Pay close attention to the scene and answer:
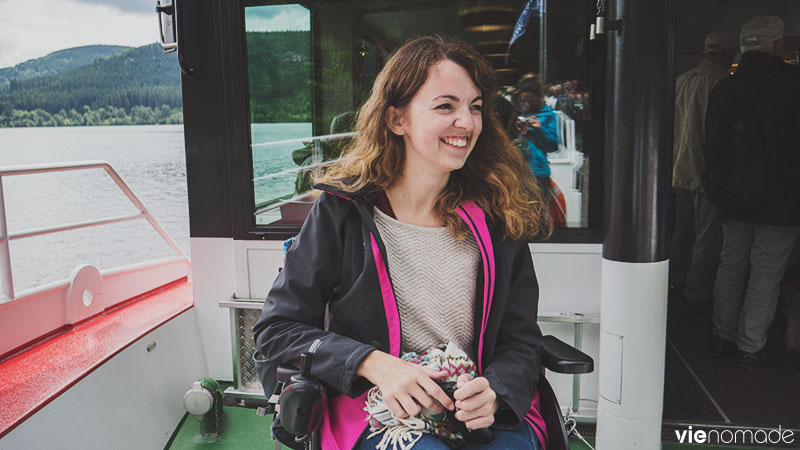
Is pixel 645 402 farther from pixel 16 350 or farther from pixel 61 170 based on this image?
pixel 61 170

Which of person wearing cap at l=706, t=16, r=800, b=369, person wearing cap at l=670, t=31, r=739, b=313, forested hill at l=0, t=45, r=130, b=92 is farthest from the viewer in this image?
forested hill at l=0, t=45, r=130, b=92

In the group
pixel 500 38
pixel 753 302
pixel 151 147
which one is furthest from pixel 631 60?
pixel 151 147

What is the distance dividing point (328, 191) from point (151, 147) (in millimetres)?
8225

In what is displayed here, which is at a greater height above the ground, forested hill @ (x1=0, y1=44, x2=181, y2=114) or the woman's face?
forested hill @ (x1=0, y1=44, x2=181, y2=114)

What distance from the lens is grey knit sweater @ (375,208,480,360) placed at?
1.45 m

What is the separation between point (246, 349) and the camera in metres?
3.03

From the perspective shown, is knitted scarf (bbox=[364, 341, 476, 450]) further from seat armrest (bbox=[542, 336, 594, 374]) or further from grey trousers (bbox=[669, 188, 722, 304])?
grey trousers (bbox=[669, 188, 722, 304])

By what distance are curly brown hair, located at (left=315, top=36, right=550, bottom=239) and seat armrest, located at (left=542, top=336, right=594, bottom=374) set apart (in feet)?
1.04

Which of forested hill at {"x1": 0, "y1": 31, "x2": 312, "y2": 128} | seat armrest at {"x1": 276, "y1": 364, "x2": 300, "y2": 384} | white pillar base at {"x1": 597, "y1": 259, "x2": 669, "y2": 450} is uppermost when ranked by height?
forested hill at {"x1": 0, "y1": 31, "x2": 312, "y2": 128}

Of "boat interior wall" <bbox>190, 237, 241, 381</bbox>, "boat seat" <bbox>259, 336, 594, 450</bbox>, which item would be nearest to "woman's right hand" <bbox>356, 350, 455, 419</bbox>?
"boat seat" <bbox>259, 336, 594, 450</bbox>

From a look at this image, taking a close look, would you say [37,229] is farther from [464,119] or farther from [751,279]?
[751,279]

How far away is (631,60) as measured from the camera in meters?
1.90

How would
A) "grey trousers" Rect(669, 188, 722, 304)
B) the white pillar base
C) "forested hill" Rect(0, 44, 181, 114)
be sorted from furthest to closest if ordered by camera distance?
"forested hill" Rect(0, 44, 181, 114) < "grey trousers" Rect(669, 188, 722, 304) < the white pillar base

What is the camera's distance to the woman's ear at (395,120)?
151cm
